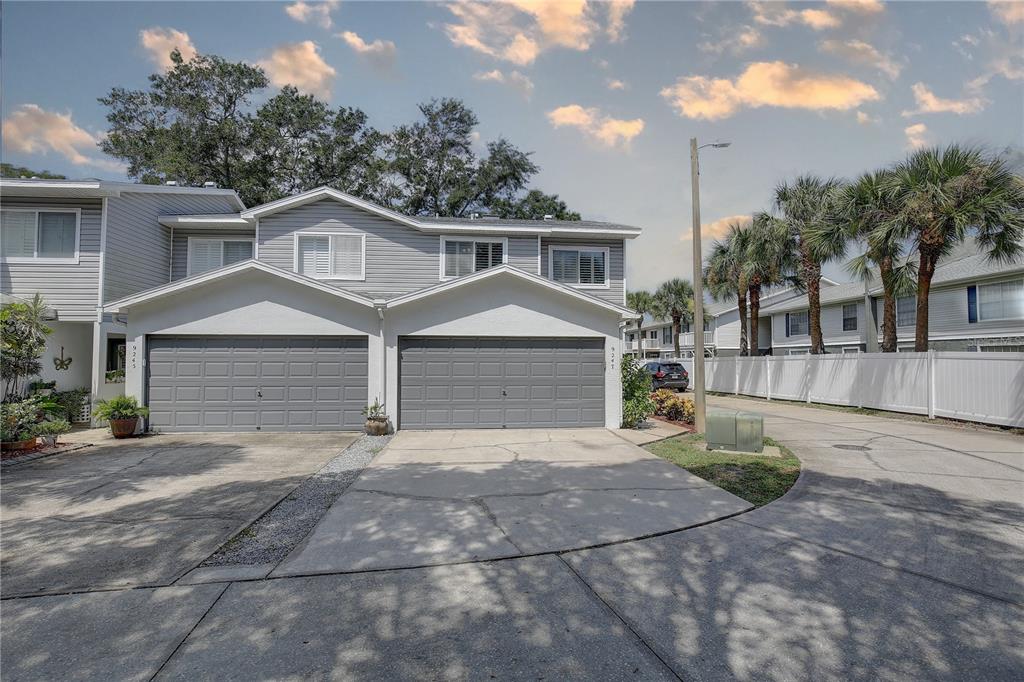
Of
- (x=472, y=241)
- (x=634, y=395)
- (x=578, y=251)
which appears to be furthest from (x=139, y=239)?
(x=634, y=395)

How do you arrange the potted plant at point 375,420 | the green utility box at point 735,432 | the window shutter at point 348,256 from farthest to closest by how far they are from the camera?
the window shutter at point 348,256
the potted plant at point 375,420
the green utility box at point 735,432

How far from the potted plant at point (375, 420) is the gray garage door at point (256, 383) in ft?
1.70

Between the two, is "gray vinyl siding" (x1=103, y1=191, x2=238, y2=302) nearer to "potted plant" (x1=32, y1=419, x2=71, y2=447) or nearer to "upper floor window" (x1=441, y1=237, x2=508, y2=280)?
"potted plant" (x1=32, y1=419, x2=71, y2=447)

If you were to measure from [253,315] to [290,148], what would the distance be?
73.8 ft

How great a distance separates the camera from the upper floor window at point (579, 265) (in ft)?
53.1

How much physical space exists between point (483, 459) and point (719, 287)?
2256 cm

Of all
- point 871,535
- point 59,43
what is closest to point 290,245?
point 59,43

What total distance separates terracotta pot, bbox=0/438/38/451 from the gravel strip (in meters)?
6.03

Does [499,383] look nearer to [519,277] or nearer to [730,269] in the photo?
[519,277]

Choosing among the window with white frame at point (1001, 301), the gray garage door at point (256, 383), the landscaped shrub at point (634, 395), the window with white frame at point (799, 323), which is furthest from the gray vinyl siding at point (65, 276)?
the window with white frame at point (799, 323)

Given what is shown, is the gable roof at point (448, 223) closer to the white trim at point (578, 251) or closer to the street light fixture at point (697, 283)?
the white trim at point (578, 251)

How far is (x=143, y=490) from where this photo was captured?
22.6 feet

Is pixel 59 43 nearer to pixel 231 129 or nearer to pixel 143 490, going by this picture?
pixel 143 490

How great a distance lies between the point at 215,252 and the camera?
15891mm
